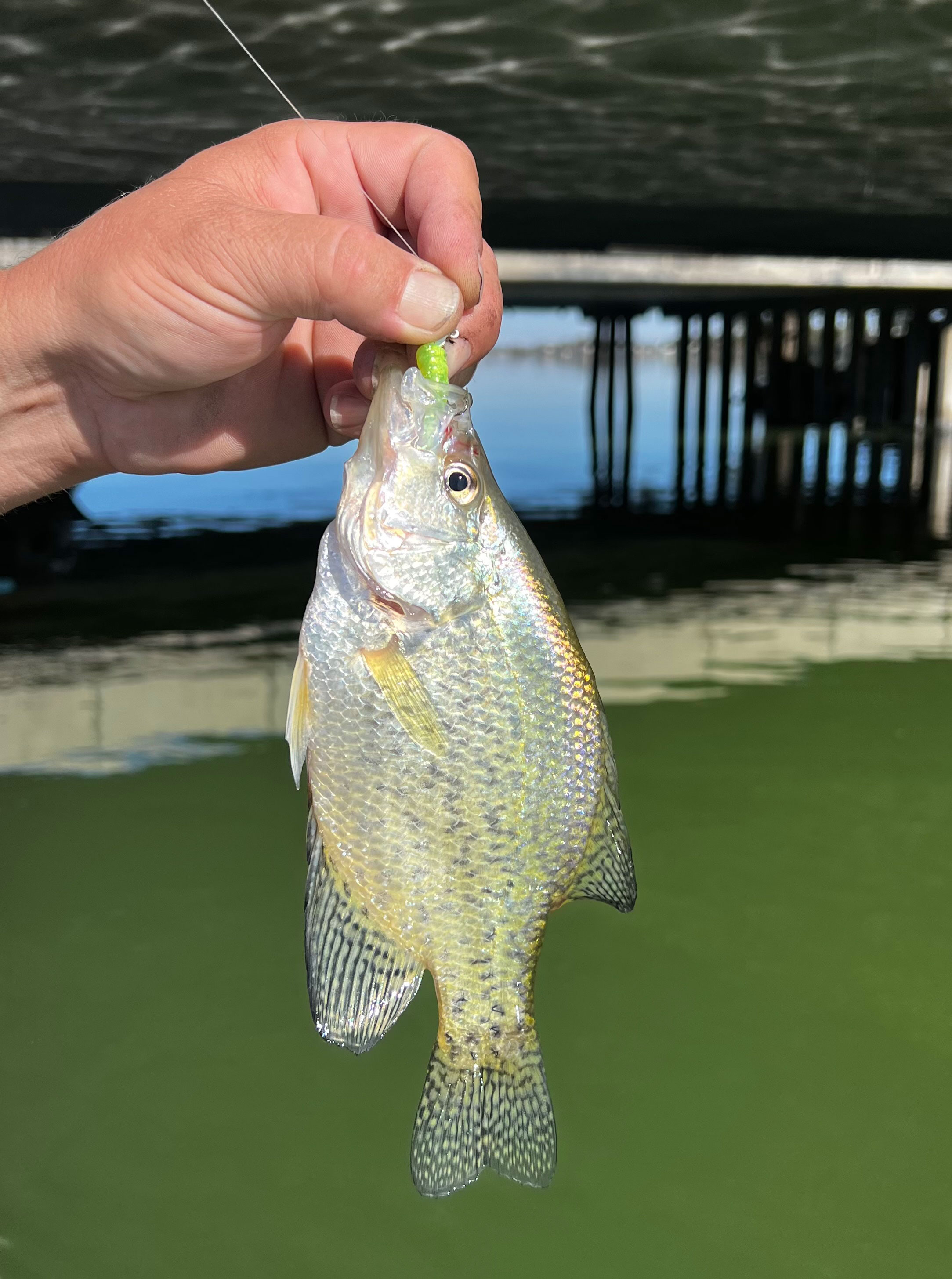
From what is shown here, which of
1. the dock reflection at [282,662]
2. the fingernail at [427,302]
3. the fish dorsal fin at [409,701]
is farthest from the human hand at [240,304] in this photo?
the dock reflection at [282,662]

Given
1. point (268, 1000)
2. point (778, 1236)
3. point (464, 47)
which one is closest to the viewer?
point (778, 1236)

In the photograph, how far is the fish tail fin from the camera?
2223 millimetres

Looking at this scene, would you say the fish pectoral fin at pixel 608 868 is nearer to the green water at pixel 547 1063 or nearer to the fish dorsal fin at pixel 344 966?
the fish dorsal fin at pixel 344 966

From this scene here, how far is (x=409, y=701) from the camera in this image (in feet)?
6.98

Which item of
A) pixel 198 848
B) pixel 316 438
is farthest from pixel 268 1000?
pixel 316 438

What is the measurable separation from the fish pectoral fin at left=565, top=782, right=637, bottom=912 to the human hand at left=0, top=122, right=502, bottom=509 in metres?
1.06

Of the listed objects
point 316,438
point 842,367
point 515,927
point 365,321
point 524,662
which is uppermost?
point 365,321

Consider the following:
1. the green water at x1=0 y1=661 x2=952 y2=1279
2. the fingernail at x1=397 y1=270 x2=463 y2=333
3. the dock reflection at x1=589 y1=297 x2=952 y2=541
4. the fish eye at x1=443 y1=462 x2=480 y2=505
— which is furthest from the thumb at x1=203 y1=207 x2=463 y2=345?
the dock reflection at x1=589 y1=297 x2=952 y2=541

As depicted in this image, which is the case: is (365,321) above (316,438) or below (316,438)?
above

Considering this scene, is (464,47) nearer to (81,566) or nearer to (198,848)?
(198,848)

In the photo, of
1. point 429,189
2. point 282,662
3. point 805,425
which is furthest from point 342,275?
point 805,425

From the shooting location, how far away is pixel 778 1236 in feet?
12.5

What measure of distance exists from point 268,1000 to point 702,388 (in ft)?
99.6

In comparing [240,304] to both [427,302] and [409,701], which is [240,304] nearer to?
[427,302]
